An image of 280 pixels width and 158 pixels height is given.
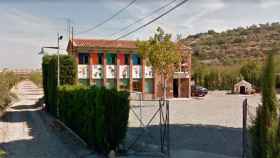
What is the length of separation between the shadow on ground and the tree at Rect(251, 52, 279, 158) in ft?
18.5

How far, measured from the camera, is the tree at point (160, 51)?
88.7 feet

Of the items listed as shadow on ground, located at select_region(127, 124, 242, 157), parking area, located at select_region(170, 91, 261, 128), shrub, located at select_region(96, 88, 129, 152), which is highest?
shrub, located at select_region(96, 88, 129, 152)

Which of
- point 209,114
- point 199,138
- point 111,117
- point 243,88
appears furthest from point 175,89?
point 111,117

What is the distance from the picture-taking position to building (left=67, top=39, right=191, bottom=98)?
32.8 m

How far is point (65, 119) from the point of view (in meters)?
15.5

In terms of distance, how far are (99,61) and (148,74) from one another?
628cm

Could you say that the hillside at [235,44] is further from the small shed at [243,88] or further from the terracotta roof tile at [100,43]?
the terracotta roof tile at [100,43]

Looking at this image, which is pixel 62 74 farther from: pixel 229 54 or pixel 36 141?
pixel 229 54

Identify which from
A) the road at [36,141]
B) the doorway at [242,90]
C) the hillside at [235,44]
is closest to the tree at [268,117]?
the road at [36,141]

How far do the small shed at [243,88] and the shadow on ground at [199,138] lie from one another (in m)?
32.4

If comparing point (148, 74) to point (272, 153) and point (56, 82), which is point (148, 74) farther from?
point (272, 153)

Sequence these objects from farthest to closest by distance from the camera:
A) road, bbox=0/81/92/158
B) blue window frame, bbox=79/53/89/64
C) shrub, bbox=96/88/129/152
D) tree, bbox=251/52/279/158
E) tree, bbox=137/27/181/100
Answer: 1. blue window frame, bbox=79/53/89/64
2. tree, bbox=137/27/181/100
3. road, bbox=0/81/92/158
4. shrub, bbox=96/88/129/152
5. tree, bbox=251/52/279/158

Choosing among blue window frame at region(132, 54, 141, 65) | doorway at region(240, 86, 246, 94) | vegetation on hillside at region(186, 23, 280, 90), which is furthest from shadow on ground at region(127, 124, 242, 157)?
vegetation on hillside at region(186, 23, 280, 90)

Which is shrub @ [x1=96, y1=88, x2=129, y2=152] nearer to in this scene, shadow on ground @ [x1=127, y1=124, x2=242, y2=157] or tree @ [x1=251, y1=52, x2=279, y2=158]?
shadow on ground @ [x1=127, y1=124, x2=242, y2=157]
